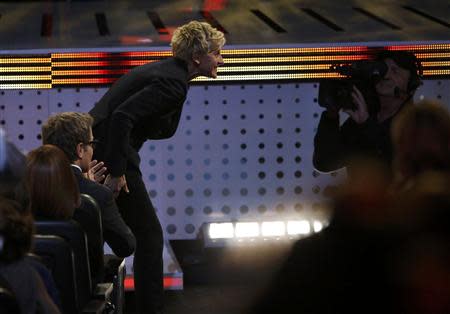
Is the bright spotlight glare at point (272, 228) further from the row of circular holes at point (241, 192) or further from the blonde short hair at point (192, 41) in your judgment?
the blonde short hair at point (192, 41)

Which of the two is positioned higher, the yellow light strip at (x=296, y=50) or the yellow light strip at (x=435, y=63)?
the yellow light strip at (x=296, y=50)

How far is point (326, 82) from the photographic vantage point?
15.7 ft

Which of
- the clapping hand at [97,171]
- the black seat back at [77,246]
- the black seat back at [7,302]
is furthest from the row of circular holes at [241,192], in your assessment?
the black seat back at [7,302]

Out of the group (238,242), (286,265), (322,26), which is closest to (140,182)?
(238,242)

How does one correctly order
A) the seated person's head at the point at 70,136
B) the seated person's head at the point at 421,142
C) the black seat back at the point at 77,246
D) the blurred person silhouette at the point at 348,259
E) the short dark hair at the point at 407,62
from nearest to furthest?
the blurred person silhouette at the point at 348,259 < the seated person's head at the point at 421,142 < the black seat back at the point at 77,246 < the seated person's head at the point at 70,136 < the short dark hair at the point at 407,62

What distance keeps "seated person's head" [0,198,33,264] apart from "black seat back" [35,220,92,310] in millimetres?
832

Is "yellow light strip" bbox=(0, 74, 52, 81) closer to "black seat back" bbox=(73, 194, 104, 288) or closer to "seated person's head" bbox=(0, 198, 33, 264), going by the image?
"black seat back" bbox=(73, 194, 104, 288)

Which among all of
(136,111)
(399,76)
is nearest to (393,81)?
(399,76)

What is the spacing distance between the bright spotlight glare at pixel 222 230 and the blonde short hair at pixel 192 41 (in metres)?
2.09

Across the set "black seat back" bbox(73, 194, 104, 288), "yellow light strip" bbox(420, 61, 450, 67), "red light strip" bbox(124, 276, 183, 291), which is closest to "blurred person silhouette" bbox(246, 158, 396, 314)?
"black seat back" bbox(73, 194, 104, 288)

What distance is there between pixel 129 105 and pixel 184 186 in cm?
229

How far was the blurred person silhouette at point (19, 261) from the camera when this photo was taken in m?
2.39

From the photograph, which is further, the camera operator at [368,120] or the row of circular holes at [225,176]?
the row of circular holes at [225,176]

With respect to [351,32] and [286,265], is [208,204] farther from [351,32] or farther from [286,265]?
[286,265]
